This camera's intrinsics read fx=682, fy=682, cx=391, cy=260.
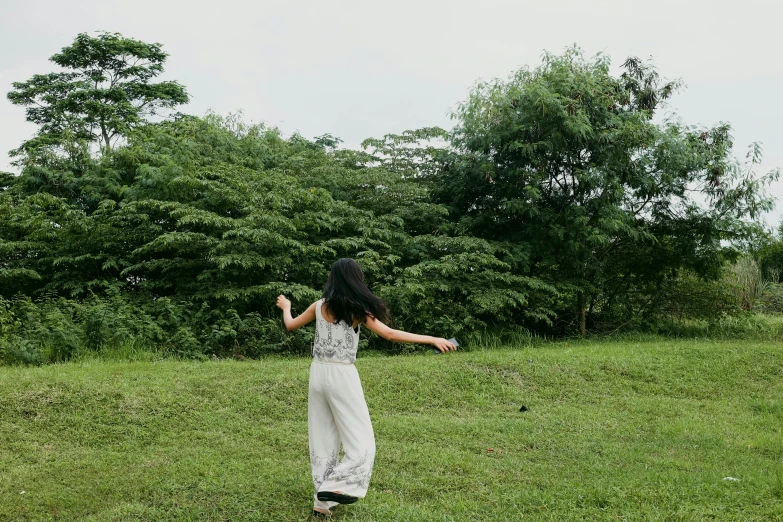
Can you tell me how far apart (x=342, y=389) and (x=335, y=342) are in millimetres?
324

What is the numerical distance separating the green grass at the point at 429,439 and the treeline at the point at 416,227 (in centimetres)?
185

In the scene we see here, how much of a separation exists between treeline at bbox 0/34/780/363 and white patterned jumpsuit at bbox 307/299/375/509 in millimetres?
6656

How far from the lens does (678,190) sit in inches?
574

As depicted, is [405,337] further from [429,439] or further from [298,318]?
[429,439]

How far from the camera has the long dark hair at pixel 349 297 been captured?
4.64 metres

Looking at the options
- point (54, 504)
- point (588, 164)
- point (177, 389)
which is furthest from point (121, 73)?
point (54, 504)

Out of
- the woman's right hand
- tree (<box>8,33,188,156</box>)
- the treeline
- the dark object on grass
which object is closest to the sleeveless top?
the woman's right hand

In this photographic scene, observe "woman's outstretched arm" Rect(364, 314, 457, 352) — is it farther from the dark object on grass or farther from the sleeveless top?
the dark object on grass

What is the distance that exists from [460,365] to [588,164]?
6065mm

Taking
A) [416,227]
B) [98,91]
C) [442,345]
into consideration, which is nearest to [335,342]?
[442,345]

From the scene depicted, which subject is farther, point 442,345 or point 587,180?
point 587,180

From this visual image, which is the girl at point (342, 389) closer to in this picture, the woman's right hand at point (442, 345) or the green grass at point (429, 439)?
the woman's right hand at point (442, 345)

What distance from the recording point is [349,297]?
464cm

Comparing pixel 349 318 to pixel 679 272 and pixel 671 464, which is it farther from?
pixel 679 272
